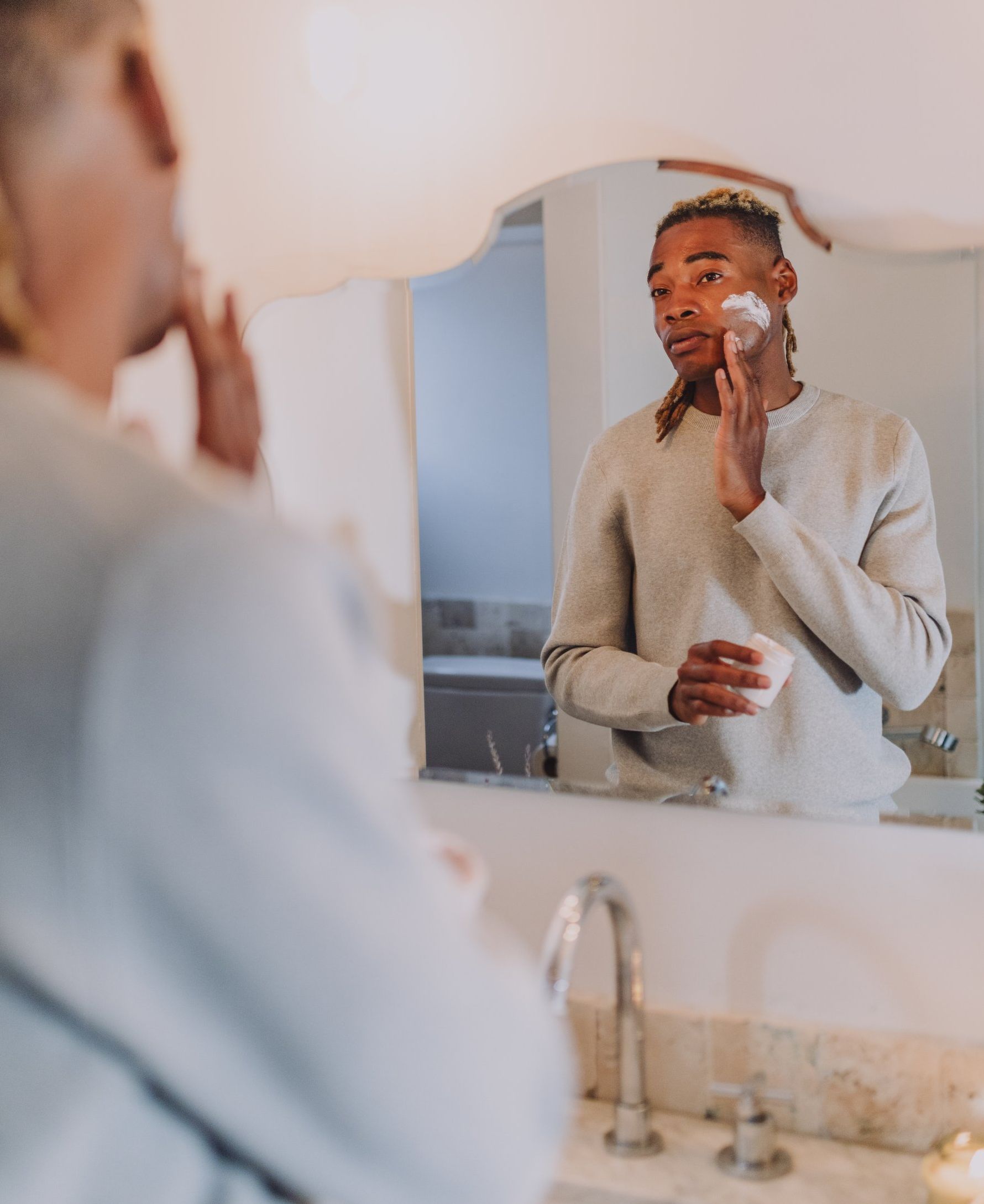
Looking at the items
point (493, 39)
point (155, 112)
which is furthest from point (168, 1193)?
point (493, 39)

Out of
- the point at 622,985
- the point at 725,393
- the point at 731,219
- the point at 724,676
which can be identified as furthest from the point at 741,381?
the point at 622,985

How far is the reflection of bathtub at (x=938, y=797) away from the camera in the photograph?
33.5 inches

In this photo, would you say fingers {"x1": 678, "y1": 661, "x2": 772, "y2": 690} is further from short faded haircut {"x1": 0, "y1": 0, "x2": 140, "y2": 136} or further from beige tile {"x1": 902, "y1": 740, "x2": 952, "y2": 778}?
short faded haircut {"x1": 0, "y1": 0, "x2": 140, "y2": 136}

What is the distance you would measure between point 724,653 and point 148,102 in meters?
0.61

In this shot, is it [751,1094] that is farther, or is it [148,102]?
[751,1094]

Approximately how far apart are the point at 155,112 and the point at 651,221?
57 centimetres

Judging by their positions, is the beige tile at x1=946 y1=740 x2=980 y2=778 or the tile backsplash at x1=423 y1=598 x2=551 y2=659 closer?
the beige tile at x1=946 y1=740 x2=980 y2=778

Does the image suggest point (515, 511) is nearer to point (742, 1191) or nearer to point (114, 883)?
point (742, 1191)

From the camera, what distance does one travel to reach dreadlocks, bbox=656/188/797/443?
2.89 ft

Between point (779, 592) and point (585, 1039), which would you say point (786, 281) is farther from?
point (585, 1039)

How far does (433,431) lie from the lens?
105cm

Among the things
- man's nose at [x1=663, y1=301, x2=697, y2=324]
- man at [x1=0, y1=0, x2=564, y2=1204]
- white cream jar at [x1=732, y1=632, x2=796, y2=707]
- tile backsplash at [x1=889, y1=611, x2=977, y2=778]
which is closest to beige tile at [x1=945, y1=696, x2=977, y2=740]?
tile backsplash at [x1=889, y1=611, x2=977, y2=778]

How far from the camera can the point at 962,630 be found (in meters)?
0.85

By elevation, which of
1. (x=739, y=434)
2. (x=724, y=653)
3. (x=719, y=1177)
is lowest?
(x=719, y=1177)
